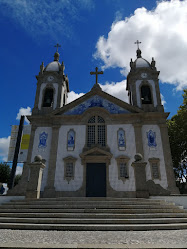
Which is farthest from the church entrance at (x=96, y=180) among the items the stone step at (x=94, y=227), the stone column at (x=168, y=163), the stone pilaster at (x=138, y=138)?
the stone step at (x=94, y=227)

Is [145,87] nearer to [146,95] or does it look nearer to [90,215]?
[146,95]

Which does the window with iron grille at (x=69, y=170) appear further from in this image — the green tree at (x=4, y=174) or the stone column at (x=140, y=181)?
the green tree at (x=4, y=174)

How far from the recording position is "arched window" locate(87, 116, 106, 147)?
16.5 m

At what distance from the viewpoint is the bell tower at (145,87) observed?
1869 cm

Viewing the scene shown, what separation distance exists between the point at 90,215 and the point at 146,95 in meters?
15.0

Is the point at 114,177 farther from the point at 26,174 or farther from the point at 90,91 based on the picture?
the point at 90,91

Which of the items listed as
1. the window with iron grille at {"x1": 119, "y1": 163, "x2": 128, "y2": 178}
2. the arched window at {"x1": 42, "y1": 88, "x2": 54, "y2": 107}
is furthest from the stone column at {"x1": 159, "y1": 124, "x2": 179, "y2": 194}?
the arched window at {"x1": 42, "y1": 88, "x2": 54, "y2": 107}

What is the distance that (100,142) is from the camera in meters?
16.5

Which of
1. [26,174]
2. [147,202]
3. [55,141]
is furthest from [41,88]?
[147,202]

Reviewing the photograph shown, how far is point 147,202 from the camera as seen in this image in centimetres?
870

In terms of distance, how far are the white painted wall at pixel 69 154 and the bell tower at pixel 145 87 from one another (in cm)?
639

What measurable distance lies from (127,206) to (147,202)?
128 centimetres

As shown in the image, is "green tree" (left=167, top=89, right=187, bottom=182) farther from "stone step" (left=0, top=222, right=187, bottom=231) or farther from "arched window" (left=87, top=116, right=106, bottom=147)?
"stone step" (left=0, top=222, right=187, bottom=231)

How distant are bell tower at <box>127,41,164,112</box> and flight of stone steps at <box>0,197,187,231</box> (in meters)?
11.4
